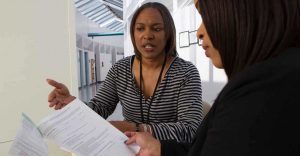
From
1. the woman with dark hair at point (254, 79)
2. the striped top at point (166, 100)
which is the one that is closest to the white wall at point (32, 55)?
the striped top at point (166, 100)

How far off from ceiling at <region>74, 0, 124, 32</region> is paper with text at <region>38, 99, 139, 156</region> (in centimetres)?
456

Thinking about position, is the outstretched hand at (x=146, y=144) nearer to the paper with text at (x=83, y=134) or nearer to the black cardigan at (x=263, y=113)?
the paper with text at (x=83, y=134)

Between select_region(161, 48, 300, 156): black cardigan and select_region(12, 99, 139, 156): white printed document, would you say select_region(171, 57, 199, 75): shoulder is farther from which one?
select_region(161, 48, 300, 156): black cardigan

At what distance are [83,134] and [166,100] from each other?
0.38 metres

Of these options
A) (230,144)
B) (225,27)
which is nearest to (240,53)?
(225,27)

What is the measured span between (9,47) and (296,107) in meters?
1.33

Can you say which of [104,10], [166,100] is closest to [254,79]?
[166,100]

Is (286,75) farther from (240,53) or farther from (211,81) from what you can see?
(211,81)

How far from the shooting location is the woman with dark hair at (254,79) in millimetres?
385

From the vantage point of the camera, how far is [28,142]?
0.79 m

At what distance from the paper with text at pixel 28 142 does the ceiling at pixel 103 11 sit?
179 inches

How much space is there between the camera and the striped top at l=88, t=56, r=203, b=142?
3.21 feet

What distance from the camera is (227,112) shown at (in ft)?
1.36

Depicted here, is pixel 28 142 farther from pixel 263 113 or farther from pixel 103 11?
pixel 103 11
